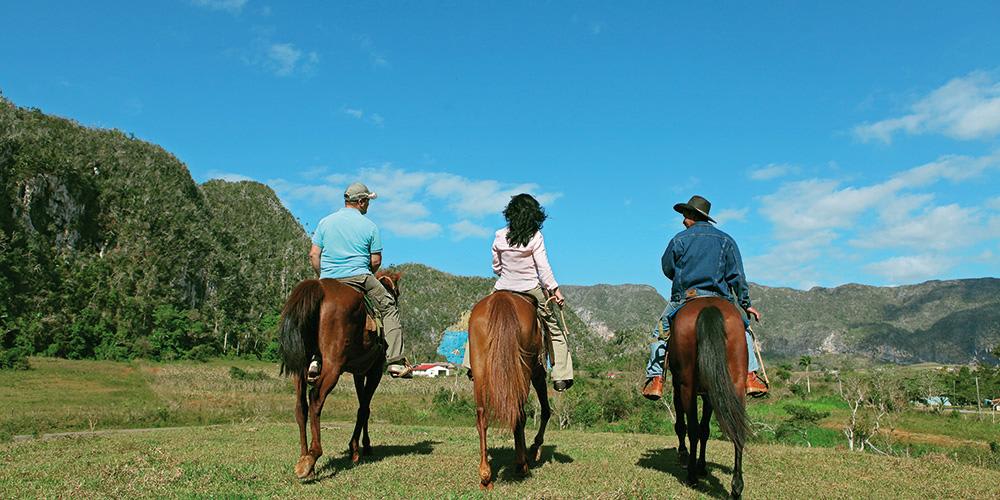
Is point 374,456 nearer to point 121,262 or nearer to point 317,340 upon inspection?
point 317,340

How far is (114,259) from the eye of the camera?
3241 inches

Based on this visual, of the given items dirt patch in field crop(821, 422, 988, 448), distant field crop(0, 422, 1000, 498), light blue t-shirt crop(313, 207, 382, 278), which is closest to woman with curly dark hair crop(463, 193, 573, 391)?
Result: distant field crop(0, 422, 1000, 498)

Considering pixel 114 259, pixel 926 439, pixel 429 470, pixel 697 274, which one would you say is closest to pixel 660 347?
pixel 697 274

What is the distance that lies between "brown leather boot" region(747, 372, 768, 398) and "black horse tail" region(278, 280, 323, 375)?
4457 mm

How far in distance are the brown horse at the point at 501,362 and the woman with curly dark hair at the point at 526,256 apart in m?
0.44

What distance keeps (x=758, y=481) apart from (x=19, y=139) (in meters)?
94.0

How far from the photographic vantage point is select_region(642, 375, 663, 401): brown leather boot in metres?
6.96

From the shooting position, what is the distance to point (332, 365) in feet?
22.2

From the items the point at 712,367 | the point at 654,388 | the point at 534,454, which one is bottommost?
the point at 534,454

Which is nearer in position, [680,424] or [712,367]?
[712,367]

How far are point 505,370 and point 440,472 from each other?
1.48 m

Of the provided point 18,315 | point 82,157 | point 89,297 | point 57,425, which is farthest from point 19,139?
point 57,425

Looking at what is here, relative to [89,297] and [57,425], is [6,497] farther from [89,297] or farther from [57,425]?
[89,297]

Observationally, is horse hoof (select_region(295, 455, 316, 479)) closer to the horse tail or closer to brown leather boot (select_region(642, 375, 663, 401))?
the horse tail
